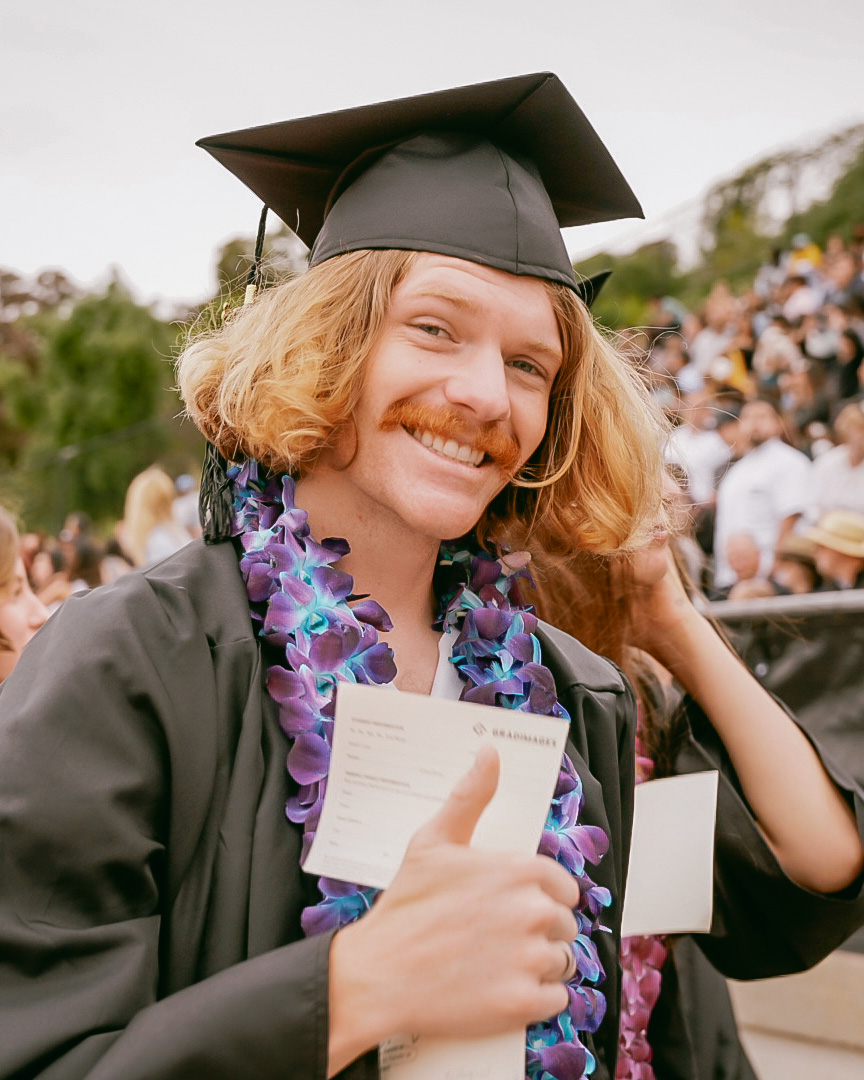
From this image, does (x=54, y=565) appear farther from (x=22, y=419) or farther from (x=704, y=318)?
(x=22, y=419)

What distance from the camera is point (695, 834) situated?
1.96 metres

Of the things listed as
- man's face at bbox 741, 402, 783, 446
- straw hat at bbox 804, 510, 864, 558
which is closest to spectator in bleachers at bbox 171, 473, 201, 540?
man's face at bbox 741, 402, 783, 446

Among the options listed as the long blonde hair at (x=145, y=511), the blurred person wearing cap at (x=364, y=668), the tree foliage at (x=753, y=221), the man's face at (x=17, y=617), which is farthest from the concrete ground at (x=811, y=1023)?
the tree foliage at (x=753, y=221)

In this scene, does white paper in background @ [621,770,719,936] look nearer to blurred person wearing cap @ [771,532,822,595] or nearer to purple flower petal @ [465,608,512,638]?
purple flower petal @ [465,608,512,638]

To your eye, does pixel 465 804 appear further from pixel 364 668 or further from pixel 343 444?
pixel 343 444

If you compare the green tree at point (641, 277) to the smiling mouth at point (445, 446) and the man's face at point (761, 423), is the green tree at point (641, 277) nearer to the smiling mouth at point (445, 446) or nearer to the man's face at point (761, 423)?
the man's face at point (761, 423)

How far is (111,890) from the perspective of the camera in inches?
46.7

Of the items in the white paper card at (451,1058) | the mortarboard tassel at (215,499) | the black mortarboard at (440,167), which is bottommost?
the white paper card at (451,1058)

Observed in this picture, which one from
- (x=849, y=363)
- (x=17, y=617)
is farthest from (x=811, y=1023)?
(x=849, y=363)

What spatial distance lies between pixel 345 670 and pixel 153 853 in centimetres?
37

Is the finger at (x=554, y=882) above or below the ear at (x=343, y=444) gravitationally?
below

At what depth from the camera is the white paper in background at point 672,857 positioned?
191 centimetres

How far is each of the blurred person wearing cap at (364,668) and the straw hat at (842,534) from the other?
3121 millimetres

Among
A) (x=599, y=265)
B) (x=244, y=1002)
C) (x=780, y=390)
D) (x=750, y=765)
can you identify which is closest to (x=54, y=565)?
(x=780, y=390)
